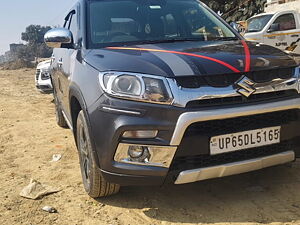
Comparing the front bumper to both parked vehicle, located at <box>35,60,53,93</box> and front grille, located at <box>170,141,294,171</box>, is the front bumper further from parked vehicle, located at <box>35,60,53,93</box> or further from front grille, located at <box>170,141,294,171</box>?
parked vehicle, located at <box>35,60,53,93</box>

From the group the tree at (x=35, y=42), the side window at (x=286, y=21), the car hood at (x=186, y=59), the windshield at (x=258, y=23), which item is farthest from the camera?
the tree at (x=35, y=42)

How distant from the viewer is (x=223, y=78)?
8.15ft

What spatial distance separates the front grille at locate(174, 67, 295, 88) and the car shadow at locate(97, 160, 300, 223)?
3.04 ft

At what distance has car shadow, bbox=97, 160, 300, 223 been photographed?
8.63 ft

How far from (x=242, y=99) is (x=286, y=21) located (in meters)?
10.1

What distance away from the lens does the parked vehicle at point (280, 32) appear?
1118 centimetres

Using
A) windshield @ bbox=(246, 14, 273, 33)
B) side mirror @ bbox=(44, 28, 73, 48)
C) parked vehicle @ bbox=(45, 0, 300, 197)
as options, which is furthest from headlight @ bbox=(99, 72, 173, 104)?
windshield @ bbox=(246, 14, 273, 33)

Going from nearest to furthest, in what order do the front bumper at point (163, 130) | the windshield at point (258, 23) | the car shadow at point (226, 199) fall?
the front bumper at point (163, 130) → the car shadow at point (226, 199) → the windshield at point (258, 23)

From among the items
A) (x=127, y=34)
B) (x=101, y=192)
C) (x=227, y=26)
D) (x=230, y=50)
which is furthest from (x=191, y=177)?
(x=227, y=26)

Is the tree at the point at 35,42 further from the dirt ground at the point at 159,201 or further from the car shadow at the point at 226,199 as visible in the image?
the car shadow at the point at 226,199

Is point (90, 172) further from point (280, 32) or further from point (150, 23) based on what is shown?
point (280, 32)

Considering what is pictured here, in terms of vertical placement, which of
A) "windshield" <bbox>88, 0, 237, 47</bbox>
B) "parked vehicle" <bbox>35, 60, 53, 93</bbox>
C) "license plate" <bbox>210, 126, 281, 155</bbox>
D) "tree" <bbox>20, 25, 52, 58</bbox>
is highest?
"windshield" <bbox>88, 0, 237, 47</bbox>

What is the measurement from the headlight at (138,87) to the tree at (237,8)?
52.3 ft

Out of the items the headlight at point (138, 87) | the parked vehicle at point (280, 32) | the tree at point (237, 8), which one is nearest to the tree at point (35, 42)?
the tree at point (237, 8)
